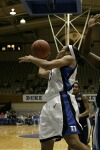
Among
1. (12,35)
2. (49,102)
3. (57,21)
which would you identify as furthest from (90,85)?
(49,102)

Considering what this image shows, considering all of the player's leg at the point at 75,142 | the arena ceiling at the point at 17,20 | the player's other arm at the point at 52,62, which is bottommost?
the arena ceiling at the point at 17,20

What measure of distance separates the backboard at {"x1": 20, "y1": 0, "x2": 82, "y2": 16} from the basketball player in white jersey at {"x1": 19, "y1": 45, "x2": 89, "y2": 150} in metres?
4.16

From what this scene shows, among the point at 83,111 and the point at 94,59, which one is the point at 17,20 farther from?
the point at 94,59

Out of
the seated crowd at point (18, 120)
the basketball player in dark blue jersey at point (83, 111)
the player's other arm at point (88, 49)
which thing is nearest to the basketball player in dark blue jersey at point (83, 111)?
the basketball player in dark blue jersey at point (83, 111)

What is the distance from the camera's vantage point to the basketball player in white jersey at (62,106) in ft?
17.2

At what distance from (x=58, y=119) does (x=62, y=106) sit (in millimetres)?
179

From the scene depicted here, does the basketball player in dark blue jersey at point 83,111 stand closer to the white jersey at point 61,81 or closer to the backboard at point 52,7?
the backboard at point 52,7

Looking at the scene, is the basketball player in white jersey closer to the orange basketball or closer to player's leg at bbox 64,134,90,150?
player's leg at bbox 64,134,90,150

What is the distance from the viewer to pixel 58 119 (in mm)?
5277

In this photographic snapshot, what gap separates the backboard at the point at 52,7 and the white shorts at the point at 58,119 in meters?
4.42

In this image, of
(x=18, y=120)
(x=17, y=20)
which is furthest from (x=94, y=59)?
(x=17, y=20)

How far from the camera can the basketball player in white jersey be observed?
523 cm

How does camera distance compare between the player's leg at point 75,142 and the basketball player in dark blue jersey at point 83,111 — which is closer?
the player's leg at point 75,142

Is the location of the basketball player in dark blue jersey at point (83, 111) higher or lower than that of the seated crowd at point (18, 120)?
higher
